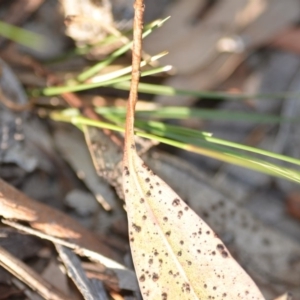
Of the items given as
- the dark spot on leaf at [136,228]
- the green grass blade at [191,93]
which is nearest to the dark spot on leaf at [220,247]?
the dark spot on leaf at [136,228]

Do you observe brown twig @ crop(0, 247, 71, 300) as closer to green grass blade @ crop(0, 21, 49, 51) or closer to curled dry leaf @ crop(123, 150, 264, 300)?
curled dry leaf @ crop(123, 150, 264, 300)

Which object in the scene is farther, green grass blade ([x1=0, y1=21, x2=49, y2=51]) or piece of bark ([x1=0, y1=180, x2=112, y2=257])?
green grass blade ([x1=0, y1=21, x2=49, y2=51])

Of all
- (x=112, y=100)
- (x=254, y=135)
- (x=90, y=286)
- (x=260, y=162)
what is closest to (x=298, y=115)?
(x=254, y=135)

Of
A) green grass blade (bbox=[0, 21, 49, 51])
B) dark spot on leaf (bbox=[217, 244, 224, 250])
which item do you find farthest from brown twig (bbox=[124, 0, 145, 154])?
green grass blade (bbox=[0, 21, 49, 51])

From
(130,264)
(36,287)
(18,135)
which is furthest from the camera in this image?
(18,135)

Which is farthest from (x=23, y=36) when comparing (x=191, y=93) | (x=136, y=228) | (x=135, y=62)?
(x=136, y=228)

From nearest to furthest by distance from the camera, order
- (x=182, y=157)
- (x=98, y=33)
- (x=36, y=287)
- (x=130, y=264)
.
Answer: (x=36, y=287) → (x=130, y=264) → (x=98, y=33) → (x=182, y=157)

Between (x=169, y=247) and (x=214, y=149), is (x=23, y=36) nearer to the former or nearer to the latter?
(x=214, y=149)

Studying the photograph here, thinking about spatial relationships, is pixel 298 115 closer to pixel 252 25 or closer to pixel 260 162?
pixel 252 25

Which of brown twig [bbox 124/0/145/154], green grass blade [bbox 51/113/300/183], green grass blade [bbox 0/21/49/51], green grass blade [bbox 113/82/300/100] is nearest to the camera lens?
brown twig [bbox 124/0/145/154]
